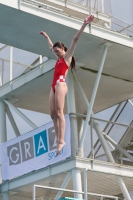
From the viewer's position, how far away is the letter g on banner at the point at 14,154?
23.4 meters

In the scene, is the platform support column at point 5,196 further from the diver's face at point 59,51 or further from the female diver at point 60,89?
the diver's face at point 59,51

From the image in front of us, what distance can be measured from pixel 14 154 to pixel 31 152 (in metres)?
1.15

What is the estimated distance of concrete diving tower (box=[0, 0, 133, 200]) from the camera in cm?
1916

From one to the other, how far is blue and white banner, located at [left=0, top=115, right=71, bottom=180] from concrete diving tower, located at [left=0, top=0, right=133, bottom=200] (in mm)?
260

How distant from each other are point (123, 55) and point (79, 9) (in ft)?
8.64

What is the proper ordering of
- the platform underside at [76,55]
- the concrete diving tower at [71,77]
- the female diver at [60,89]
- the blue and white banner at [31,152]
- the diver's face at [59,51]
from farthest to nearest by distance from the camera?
the blue and white banner at [31,152] < the concrete diving tower at [71,77] < the platform underside at [76,55] < the diver's face at [59,51] < the female diver at [60,89]

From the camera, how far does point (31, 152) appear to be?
22672 millimetres

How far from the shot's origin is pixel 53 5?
70.1ft

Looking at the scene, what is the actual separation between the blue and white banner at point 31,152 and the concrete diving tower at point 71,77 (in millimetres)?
260

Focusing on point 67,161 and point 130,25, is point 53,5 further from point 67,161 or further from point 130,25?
point 67,161

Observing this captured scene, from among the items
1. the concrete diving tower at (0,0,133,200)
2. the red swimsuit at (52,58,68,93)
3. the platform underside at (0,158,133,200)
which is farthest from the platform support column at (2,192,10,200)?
the red swimsuit at (52,58,68,93)

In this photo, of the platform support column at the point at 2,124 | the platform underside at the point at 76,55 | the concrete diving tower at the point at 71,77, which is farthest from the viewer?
the platform support column at the point at 2,124

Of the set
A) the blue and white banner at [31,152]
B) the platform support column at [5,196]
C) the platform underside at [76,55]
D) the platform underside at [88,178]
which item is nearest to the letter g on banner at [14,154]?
the blue and white banner at [31,152]

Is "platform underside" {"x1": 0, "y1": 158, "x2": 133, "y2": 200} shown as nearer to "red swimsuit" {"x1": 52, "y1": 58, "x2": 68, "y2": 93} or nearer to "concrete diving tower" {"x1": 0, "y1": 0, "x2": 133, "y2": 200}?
"concrete diving tower" {"x1": 0, "y1": 0, "x2": 133, "y2": 200}
